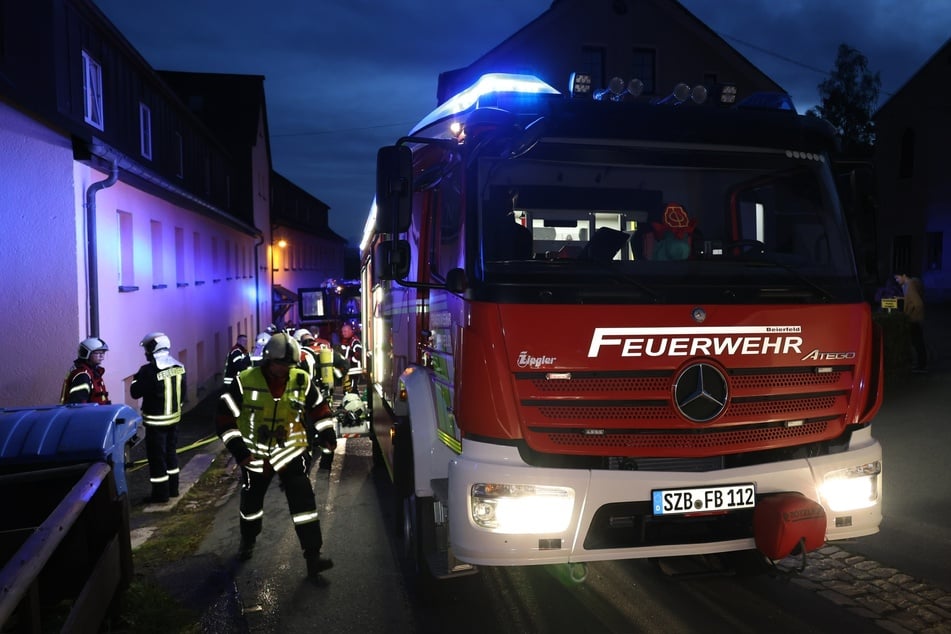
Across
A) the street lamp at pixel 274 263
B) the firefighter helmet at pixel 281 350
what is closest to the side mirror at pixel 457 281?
the firefighter helmet at pixel 281 350

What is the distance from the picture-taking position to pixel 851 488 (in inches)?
150

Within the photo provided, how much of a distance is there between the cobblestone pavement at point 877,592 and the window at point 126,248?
10.7m

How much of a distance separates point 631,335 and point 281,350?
8.37 feet

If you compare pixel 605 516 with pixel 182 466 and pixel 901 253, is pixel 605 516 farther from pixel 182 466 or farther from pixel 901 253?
pixel 901 253

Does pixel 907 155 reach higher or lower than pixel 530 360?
higher

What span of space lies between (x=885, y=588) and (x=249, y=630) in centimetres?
378

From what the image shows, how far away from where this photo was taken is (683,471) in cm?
363

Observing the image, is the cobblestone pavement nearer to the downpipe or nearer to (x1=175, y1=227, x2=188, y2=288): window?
the downpipe

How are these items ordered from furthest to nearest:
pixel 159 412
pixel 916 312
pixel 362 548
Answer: pixel 916 312
pixel 159 412
pixel 362 548

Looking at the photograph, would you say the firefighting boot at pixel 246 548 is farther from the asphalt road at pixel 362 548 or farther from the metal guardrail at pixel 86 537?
the metal guardrail at pixel 86 537

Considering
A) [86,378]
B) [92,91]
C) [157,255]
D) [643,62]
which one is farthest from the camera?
[643,62]

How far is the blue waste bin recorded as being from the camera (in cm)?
438

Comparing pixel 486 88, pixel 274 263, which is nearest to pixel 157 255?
pixel 486 88

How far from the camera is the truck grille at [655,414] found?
3502 mm
